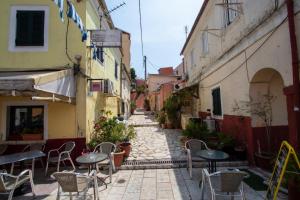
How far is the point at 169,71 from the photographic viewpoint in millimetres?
A: 65562

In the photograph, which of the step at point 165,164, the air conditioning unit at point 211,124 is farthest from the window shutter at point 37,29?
the air conditioning unit at point 211,124

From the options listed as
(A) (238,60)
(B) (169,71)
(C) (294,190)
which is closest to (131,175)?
Answer: (C) (294,190)

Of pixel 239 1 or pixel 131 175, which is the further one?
pixel 239 1

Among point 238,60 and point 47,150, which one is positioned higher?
point 238,60

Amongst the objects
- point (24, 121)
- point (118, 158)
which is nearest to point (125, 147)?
point (118, 158)

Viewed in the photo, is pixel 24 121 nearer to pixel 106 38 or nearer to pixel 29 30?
pixel 29 30

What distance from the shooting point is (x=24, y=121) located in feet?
33.5

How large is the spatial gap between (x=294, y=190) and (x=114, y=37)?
8.36 metres

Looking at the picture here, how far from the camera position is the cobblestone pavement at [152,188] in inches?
257

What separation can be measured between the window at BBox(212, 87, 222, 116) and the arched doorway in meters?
3.80

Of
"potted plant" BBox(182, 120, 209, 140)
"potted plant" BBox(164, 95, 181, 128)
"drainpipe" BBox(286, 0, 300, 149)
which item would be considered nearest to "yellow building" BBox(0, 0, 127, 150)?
"potted plant" BBox(182, 120, 209, 140)

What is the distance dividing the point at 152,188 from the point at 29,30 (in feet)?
26.9

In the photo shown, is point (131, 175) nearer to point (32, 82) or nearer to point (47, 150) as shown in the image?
point (47, 150)

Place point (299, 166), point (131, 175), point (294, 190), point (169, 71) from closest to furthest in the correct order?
point (299, 166)
point (294, 190)
point (131, 175)
point (169, 71)
